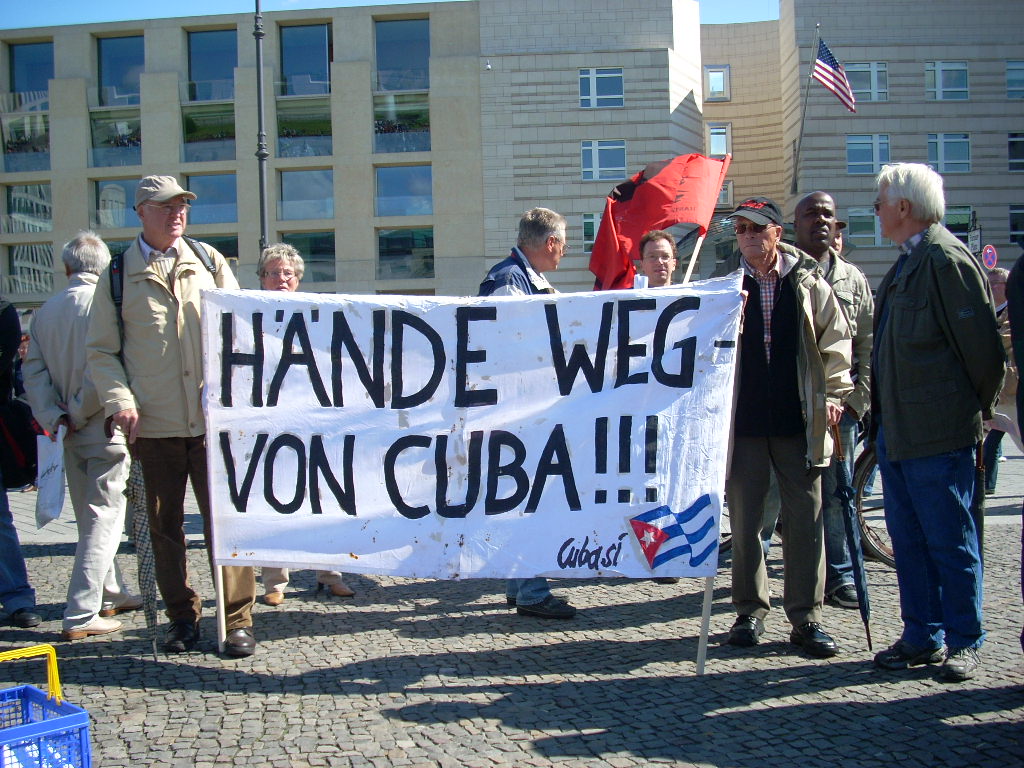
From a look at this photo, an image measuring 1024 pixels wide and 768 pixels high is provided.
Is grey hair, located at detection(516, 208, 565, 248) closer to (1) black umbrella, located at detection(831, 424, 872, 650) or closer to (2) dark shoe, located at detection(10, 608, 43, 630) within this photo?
(1) black umbrella, located at detection(831, 424, 872, 650)

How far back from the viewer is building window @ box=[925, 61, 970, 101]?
40.5 m

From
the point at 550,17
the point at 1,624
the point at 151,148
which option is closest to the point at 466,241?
the point at 550,17

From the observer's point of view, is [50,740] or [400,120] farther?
[400,120]

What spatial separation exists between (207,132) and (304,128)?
15.2 ft

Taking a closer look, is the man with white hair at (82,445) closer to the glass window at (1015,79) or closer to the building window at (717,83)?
the building window at (717,83)

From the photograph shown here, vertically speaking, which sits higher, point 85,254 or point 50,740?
point 85,254

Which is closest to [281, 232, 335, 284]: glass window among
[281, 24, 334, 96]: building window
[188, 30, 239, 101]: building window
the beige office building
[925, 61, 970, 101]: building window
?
the beige office building

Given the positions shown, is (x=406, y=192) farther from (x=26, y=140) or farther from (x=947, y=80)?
(x=947, y=80)

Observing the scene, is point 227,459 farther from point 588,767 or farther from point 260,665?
point 588,767

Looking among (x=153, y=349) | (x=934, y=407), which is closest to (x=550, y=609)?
(x=934, y=407)

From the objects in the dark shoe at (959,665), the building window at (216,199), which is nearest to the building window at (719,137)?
the building window at (216,199)

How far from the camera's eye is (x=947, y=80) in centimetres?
4059

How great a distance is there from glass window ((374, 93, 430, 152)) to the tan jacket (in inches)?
1484

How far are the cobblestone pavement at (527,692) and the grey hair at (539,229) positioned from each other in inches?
80.9
